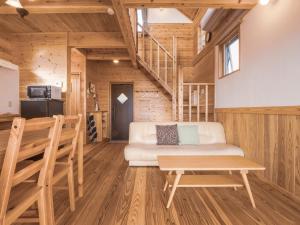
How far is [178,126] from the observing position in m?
4.36

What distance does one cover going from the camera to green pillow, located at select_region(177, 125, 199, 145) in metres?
4.24

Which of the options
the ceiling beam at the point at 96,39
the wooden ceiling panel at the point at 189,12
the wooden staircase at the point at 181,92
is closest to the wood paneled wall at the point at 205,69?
the wooden staircase at the point at 181,92

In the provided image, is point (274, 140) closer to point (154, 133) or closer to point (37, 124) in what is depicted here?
point (154, 133)

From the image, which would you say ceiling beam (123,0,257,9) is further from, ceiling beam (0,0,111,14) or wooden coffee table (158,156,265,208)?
wooden coffee table (158,156,265,208)

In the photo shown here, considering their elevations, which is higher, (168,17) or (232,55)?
(168,17)

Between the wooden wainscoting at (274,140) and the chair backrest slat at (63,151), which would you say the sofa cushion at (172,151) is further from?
the chair backrest slat at (63,151)

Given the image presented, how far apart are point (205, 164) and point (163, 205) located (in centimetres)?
59

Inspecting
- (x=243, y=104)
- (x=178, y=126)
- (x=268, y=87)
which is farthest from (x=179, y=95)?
(x=268, y=87)

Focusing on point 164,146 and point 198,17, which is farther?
A: point 198,17

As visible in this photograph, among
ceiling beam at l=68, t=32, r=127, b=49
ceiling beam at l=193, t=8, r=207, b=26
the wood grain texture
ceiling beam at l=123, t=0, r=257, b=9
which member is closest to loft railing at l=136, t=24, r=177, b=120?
ceiling beam at l=193, t=8, r=207, b=26

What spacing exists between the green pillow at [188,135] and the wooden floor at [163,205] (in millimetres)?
1141

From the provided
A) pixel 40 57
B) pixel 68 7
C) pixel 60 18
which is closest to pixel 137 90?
pixel 40 57

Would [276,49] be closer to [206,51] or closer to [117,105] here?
[206,51]

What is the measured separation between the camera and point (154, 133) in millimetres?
4398
